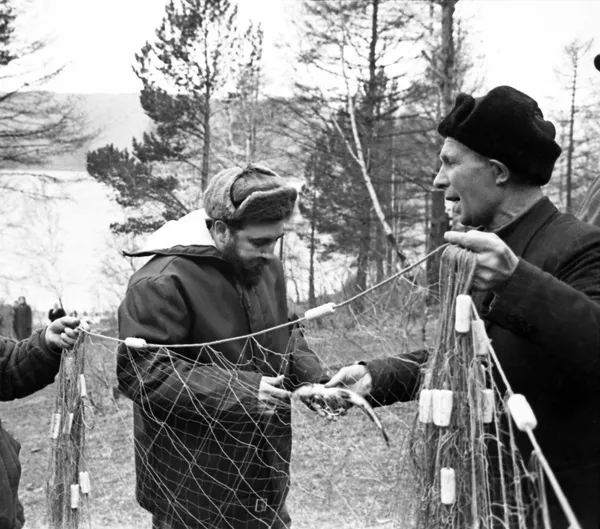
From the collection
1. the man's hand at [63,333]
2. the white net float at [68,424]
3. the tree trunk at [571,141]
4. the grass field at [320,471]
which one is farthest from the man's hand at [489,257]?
the tree trunk at [571,141]

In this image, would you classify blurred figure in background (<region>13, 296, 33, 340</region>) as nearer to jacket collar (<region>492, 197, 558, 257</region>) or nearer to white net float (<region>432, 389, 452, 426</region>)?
jacket collar (<region>492, 197, 558, 257</region>)

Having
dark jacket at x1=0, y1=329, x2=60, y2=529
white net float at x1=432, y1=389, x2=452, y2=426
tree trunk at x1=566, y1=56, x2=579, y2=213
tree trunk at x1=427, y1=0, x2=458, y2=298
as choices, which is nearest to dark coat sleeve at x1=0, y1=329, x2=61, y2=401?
dark jacket at x1=0, y1=329, x2=60, y2=529

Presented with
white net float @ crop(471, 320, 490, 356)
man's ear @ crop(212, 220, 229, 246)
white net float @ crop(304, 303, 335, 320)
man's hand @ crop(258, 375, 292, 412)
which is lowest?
man's hand @ crop(258, 375, 292, 412)

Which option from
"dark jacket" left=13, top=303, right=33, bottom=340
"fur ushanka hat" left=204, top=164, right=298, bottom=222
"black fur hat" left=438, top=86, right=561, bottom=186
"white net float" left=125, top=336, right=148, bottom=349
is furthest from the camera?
"dark jacket" left=13, top=303, right=33, bottom=340

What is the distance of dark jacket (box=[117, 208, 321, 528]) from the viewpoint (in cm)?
258

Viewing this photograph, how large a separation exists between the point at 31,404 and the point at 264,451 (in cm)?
1116

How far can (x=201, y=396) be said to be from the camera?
8.43 feet

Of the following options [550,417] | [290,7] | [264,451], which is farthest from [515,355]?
[290,7]

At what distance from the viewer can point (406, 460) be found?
2.02m

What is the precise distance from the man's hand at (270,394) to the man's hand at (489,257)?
97 centimetres

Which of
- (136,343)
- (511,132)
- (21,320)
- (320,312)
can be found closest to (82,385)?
(136,343)

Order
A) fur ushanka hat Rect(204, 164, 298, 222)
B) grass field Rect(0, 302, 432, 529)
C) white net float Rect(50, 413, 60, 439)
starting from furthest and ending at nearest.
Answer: grass field Rect(0, 302, 432, 529) → white net float Rect(50, 413, 60, 439) → fur ushanka hat Rect(204, 164, 298, 222)

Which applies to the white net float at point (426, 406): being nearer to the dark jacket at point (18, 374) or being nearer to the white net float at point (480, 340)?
the white net float at point (480, 340)

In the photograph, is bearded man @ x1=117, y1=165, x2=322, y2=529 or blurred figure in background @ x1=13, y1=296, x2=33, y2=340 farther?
blurred figure in background @ x1=13, y1=296, x2=33, y2=340
